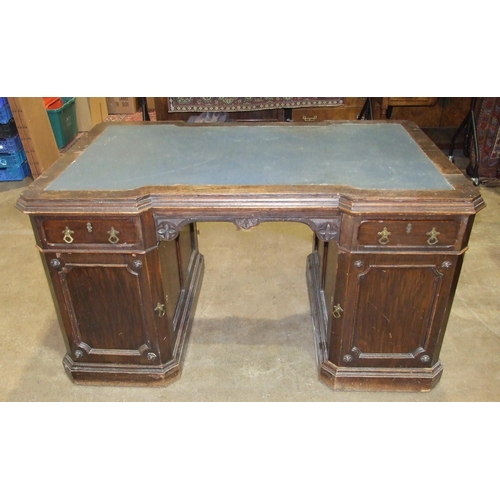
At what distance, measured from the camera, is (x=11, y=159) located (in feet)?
12.7

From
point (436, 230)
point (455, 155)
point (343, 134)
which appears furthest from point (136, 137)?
point (455, 155)

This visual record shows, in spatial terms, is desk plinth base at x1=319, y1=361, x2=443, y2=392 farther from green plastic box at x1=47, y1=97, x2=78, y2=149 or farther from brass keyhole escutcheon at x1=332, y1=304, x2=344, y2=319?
green plastic box at x1=47, y1=97, x2=78, y2=149

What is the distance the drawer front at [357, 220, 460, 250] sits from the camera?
1.57 m

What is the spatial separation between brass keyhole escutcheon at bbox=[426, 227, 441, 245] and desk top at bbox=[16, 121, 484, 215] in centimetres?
9

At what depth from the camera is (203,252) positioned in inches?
117

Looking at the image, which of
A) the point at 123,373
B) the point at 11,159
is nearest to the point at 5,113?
the point at 11,159

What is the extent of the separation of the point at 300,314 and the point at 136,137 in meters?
1.19

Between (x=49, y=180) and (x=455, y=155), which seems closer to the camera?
(x=49, y=180)

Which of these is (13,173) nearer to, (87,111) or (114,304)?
(87,111)

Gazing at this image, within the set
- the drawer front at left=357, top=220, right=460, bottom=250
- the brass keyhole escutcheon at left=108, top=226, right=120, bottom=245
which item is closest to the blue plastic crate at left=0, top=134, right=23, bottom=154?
the brass keyhole escutcheon at left=108, top=226, right=120, bottom=245

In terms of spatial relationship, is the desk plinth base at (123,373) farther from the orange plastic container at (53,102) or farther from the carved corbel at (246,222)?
the orange plastic container at (53,102)

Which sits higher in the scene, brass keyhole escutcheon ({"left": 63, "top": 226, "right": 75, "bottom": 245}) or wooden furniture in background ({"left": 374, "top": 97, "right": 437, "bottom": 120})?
brass keyhole escutcheon ({"left": 63, "top": 226, "right": 75, "bottom": 245})

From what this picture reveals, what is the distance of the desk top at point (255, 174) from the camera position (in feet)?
5.08
